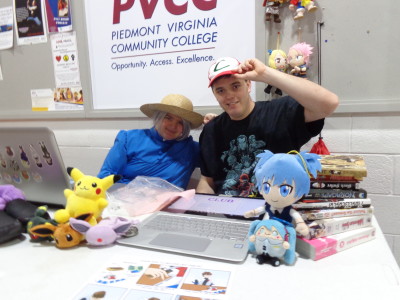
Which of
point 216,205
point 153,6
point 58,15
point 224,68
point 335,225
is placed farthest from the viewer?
point 58,15

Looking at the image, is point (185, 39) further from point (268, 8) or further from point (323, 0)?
point (323, 0)

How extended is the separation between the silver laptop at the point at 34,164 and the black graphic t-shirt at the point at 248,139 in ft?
2.09

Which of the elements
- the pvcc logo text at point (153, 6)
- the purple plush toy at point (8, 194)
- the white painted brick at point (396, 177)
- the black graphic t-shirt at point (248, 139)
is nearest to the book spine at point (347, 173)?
the black graphic t-shirt at point (248, 139)

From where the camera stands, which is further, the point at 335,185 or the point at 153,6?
the point at 153,6

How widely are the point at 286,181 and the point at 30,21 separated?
1.89 metres

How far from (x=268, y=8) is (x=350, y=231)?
3.23 ft

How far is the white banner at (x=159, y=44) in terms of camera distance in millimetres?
1447

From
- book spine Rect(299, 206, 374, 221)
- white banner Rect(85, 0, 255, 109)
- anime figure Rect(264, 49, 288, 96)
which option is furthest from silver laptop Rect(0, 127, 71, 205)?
anime figure Rect(264, 49, 288, 96)

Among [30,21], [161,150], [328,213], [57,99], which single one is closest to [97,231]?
[328,213]

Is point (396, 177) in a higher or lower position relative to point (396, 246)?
higher

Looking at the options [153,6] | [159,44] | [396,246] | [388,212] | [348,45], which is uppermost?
[153,6]

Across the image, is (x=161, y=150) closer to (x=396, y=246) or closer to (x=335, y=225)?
(x=335, y=225)

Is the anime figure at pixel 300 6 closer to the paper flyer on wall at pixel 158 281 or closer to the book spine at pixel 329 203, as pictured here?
the book spine at pixel 329 203

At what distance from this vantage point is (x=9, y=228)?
0.78 m
